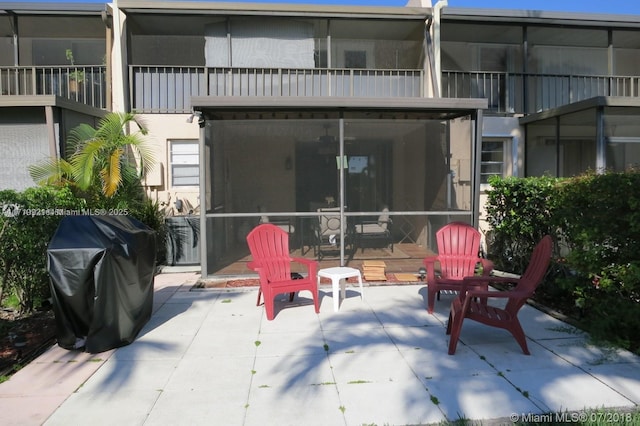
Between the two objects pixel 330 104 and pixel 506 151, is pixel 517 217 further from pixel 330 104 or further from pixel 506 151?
pixel 506 151

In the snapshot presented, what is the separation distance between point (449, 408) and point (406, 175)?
4.85 m

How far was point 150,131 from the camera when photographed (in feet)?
31.1

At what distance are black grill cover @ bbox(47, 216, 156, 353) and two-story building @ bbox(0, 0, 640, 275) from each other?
256cm

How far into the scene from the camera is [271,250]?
604 cm

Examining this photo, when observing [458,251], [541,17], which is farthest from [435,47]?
[458,251]

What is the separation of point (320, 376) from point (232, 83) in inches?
294

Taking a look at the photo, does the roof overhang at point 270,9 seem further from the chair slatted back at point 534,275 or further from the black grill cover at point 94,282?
the chair slatted back at point 534,275

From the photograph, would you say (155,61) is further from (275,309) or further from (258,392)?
(258,392)

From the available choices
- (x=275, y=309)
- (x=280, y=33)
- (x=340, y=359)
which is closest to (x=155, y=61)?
(x=280, y=33)

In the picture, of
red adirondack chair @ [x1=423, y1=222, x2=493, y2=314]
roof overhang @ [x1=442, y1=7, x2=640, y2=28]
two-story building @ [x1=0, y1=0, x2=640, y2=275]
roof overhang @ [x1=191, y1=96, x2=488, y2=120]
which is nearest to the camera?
red adirondack chair @ [x1=423, y1=222, x2=493, y2=314]

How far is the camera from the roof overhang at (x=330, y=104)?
673 cm

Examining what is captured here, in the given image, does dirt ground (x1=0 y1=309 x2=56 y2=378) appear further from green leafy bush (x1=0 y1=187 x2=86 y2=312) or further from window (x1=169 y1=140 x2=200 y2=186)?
window (x1=169 y1=140 x2=200 y2=186)

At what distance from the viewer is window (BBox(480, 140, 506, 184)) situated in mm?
10531

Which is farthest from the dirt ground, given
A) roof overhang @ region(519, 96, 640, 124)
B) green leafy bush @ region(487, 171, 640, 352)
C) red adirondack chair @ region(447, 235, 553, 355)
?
roof overhang @ region(519, 96, 640, 124)
